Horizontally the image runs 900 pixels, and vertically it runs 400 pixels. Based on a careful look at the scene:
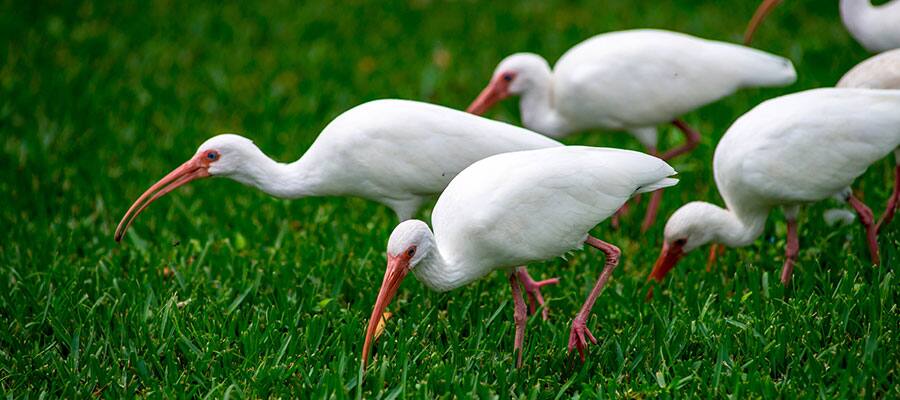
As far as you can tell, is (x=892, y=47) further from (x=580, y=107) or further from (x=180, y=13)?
(x=180, y=13)

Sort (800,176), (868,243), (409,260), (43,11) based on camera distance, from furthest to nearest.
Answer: (43,11) → (868,243) → (800,176) → (409,260)

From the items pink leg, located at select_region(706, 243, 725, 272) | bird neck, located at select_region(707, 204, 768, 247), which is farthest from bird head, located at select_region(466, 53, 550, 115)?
bird neck, located at select_region(707, 204, 768, 247)

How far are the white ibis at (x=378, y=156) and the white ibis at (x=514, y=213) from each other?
551mm

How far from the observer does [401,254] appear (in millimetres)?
3736

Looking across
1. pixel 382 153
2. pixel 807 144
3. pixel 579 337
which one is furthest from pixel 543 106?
pixel 579 337

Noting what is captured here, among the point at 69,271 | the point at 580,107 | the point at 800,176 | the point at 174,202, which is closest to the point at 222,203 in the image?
the point at 174,202

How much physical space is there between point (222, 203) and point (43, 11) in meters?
4.49

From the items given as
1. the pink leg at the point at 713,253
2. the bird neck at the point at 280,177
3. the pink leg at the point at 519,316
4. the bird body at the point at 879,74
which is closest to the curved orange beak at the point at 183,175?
the bird neck at the point at 280,177

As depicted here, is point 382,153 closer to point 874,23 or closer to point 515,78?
point 515,78

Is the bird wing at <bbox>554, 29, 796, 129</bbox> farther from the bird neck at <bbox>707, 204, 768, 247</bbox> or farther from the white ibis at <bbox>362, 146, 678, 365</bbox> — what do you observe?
the white ibis at <bbox>362, 146, 678, 365</bbox>

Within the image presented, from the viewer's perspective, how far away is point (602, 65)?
18.7ft

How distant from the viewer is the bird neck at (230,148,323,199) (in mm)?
4707

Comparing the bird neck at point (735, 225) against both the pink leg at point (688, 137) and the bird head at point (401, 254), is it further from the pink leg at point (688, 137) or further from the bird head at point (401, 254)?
the bird head at point (401, 254)

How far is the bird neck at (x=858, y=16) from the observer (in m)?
5.91
